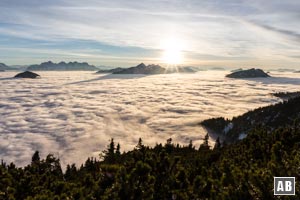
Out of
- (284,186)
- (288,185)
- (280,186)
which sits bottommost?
(280,186)

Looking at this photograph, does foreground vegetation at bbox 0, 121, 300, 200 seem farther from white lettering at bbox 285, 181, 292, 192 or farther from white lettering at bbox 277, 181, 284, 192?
white lettering at bbox 277, 181, 284, 192

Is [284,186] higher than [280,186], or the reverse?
[284,186]

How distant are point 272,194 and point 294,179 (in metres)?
2.38

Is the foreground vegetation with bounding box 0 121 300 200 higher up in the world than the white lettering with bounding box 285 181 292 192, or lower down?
lower down

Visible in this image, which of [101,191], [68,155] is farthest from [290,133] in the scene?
[68,155]

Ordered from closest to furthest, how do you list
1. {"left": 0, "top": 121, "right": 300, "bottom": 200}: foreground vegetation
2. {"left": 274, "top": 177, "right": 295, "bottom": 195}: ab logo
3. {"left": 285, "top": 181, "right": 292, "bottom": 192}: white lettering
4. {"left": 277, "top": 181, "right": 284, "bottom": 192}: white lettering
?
1. {"left": 274, "top": 177, "right": 295, "bottom": 195}: ab logo
2. {"left": 285, "top": 181, "right": 292, "bottom": 192}: white lettering
3. {"left": 277, "top": 181, "right": 284, "bottom": 192}: white lettering
4. {"left": 0, "top": 121, "right": 300, "bottom": 200}: foreground vegetation

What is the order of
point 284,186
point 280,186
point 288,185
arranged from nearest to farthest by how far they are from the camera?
point 288,185 → point 284,186 → point 280,186

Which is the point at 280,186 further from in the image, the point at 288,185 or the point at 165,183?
the point at 165,183

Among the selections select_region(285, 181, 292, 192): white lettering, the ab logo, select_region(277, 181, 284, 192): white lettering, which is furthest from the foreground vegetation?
select_region(277, 181, 284, 192): white lettering

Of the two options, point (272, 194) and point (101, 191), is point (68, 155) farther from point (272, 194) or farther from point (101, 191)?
point (272, 194)

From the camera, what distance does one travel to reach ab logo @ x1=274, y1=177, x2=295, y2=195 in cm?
2667

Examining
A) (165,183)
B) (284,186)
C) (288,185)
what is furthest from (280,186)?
(165,183)

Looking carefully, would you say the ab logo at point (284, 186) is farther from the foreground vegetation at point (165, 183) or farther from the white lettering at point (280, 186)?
the foreground vegetation at point (165, 183)

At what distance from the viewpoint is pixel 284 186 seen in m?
27.8
